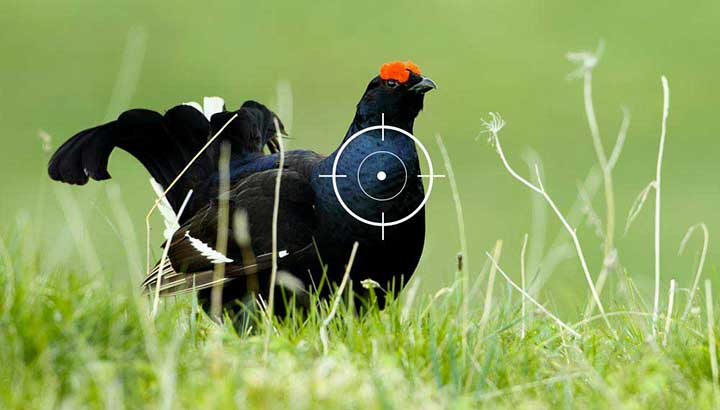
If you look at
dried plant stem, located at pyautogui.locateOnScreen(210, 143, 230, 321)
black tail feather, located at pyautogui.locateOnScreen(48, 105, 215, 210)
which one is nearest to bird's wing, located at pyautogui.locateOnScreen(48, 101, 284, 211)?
black tail feather, located at pyautogui.locateOnScreen(48, 105, 215, 210)

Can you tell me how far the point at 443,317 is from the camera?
12.0 feet

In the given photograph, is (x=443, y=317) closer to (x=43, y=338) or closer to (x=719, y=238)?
(x=43, y=338)

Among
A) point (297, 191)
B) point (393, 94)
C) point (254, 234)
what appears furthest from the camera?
point (254, 234)

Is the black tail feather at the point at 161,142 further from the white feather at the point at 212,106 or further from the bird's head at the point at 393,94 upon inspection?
the bird's head at the point at 393,94

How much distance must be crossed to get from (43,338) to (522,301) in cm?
160

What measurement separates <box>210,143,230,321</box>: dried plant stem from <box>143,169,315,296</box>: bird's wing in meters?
0.03

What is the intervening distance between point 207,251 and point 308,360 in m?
2.05

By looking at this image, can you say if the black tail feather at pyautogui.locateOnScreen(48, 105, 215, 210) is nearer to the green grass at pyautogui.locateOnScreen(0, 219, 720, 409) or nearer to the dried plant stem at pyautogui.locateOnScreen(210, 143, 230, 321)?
the dried plant stem at pyautogui.locateOnScreen(210, 143, 230, 321)

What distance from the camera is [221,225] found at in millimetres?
4957

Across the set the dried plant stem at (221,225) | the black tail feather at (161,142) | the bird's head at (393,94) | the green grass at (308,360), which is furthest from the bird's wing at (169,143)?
the green grass at (308,360)

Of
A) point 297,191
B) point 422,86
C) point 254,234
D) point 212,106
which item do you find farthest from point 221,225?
point 212,106

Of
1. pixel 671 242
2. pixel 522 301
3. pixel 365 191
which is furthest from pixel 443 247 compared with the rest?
pixel 522 301

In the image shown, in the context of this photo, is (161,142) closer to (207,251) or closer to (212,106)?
(212,106)

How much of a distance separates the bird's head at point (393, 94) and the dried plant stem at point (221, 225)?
2.54ft
